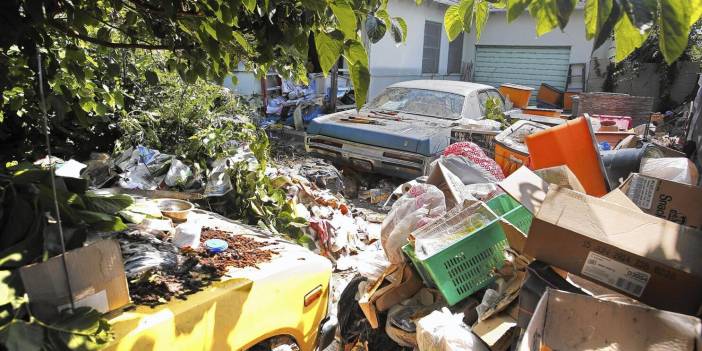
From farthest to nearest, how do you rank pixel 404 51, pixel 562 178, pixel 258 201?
pixel 404 51 → pixel 258 201 → pixel 562 178

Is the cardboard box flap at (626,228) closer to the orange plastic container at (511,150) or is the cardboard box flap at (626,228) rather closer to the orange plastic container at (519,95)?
the orange plastic container at (511,150)

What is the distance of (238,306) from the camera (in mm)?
1945

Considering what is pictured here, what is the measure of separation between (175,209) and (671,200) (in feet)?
8.93

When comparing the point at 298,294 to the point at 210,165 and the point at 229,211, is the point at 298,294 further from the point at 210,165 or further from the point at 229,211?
the point at 210,165

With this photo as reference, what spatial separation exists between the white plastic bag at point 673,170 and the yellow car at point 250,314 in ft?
6.94

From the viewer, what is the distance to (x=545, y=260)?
6.64ft

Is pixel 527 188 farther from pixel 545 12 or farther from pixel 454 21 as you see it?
pixel 545 12

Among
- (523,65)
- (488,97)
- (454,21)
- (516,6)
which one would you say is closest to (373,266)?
(454,21)

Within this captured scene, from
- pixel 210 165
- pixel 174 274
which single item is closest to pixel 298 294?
pixel 174 274

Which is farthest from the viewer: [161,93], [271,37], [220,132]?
[161,93]

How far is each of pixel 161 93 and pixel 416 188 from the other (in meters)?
3.66

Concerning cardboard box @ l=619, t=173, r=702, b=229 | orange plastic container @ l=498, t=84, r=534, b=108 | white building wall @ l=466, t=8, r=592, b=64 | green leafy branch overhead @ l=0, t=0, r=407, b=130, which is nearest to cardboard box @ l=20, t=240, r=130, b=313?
green leafy branch overhead @ l=0, t=0, r=407, b=130

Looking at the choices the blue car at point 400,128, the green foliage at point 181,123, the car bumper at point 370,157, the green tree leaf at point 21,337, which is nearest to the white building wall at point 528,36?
the blue car at point 400,128

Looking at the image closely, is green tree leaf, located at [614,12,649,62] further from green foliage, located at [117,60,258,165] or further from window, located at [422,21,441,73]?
window, located at [422,21,441,73]
